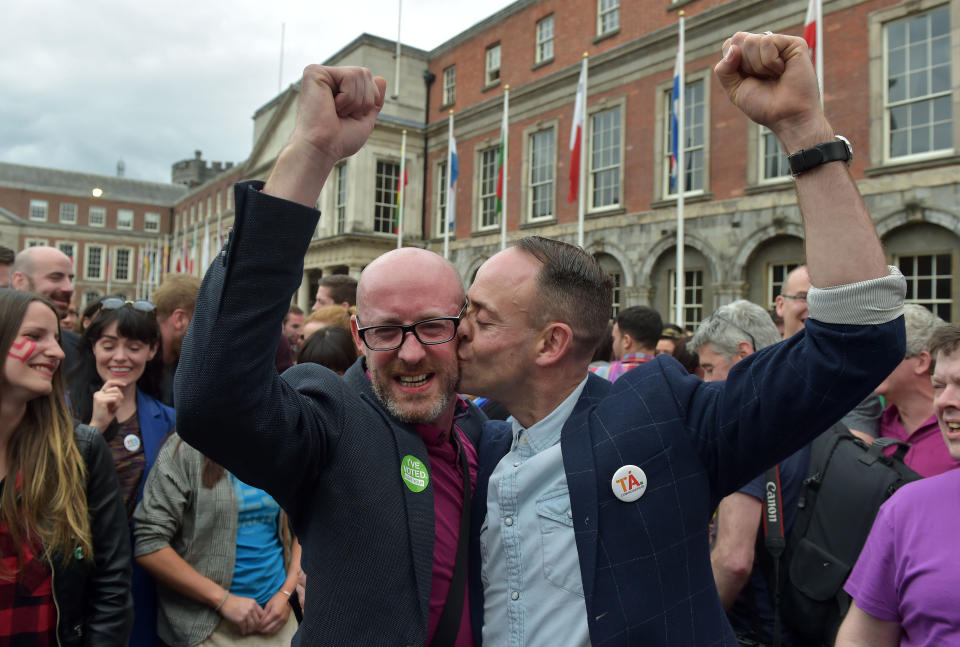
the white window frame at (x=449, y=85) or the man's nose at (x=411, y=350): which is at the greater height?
the white window frame at (x=449, y=85)

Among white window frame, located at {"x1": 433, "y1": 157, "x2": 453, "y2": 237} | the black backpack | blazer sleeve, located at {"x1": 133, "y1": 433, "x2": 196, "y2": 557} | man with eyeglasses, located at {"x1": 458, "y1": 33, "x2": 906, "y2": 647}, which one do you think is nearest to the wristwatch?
man with eyeglasses, located at {"x1": 458, "y1": 33, "x2": 906, "y2": 647}

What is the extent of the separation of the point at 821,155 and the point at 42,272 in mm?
5161

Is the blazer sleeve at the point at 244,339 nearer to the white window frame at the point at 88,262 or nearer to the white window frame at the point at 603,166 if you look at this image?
the white window frame at the point at 603,166

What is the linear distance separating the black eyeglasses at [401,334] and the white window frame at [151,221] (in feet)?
215

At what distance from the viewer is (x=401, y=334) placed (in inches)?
68.4

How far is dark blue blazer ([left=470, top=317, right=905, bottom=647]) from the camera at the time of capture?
132 centimetres

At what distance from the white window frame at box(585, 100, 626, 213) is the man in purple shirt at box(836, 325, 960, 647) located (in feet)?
52.9

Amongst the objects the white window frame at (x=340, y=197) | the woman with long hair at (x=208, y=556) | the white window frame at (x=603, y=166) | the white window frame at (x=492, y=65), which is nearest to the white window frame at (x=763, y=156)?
the white window frame at (x=603, y=166)

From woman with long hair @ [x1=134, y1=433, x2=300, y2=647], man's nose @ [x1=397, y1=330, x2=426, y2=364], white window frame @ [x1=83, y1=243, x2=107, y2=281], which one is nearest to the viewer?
man's nose @ [x1=397, y1=330, x2=426, y2=364]

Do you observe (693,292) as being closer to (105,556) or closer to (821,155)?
(105,556)

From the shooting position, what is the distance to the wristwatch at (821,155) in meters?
1.31

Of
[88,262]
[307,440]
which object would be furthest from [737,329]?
[88,262]

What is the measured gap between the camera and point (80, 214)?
5706 cm

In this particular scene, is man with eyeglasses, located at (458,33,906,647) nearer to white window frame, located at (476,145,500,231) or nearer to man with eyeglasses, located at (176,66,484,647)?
man with eyeglasses, located at (176,66,484,647)
